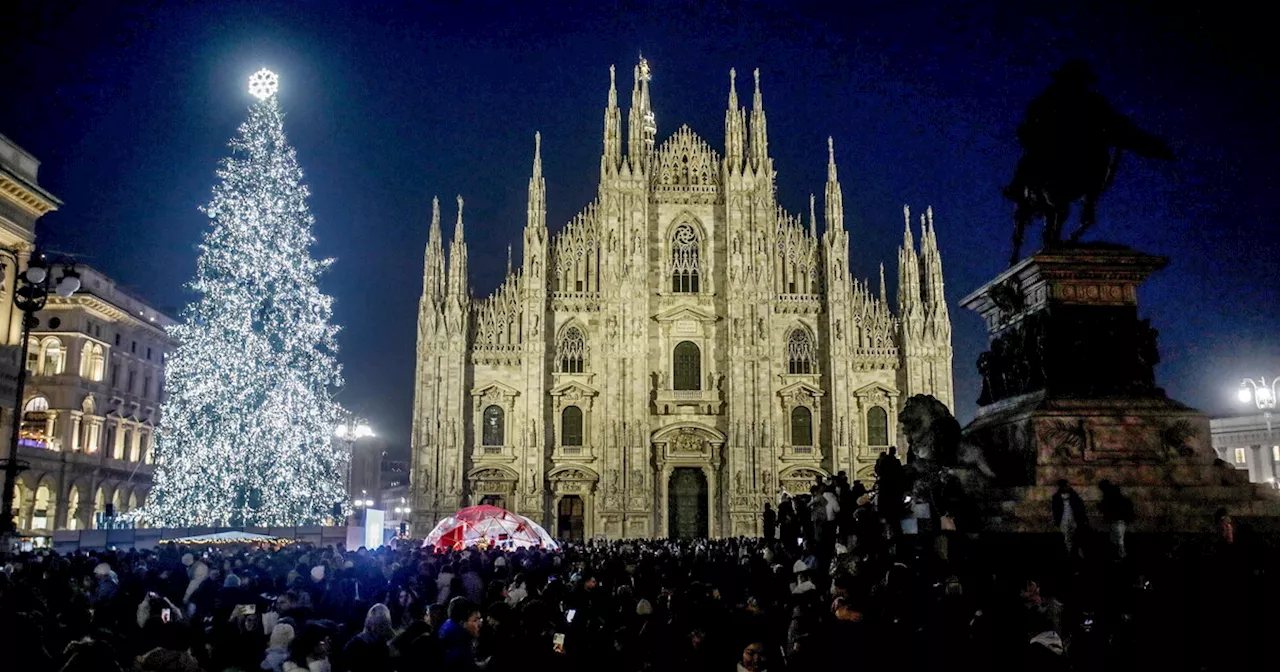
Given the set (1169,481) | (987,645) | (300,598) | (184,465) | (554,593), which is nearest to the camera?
(987,645)

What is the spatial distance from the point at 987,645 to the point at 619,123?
139ft

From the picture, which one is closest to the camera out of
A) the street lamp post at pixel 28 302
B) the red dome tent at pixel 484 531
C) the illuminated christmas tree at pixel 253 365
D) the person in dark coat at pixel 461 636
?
the person in dark coat at pixel 461 636

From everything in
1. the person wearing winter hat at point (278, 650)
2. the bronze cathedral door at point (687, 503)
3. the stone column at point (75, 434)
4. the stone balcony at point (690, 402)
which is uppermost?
the stone balcony at point (690, 402)

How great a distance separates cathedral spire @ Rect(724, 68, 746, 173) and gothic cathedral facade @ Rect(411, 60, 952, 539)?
0.33ft

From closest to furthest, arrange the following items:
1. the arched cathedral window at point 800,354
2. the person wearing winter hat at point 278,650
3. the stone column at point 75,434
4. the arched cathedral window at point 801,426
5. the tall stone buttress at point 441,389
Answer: the person wearing winter hat at point 278,650 < the tall stone buttress at point 441,389 < the arched cathedral window at point 801,426 < the arched cathedral window at point 800,354 < the stone column at point 75,434

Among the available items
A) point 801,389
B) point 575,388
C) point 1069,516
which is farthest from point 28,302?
point 801,389

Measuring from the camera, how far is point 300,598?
384 inches

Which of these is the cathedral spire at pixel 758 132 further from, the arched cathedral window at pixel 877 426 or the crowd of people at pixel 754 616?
the crowd of people at pixel 754 616

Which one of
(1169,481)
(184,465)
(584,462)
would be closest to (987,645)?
(1169,481)

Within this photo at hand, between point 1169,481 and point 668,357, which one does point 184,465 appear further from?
point 1169,481

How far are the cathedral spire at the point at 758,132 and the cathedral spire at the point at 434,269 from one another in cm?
1494

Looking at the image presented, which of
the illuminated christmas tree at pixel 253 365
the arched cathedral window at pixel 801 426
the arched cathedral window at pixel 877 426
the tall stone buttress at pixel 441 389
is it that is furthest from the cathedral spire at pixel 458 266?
the arched cathedral window at pixel 877 426

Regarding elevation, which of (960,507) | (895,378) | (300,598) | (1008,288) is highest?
(895,378)

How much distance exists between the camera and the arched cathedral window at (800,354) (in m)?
45.3
